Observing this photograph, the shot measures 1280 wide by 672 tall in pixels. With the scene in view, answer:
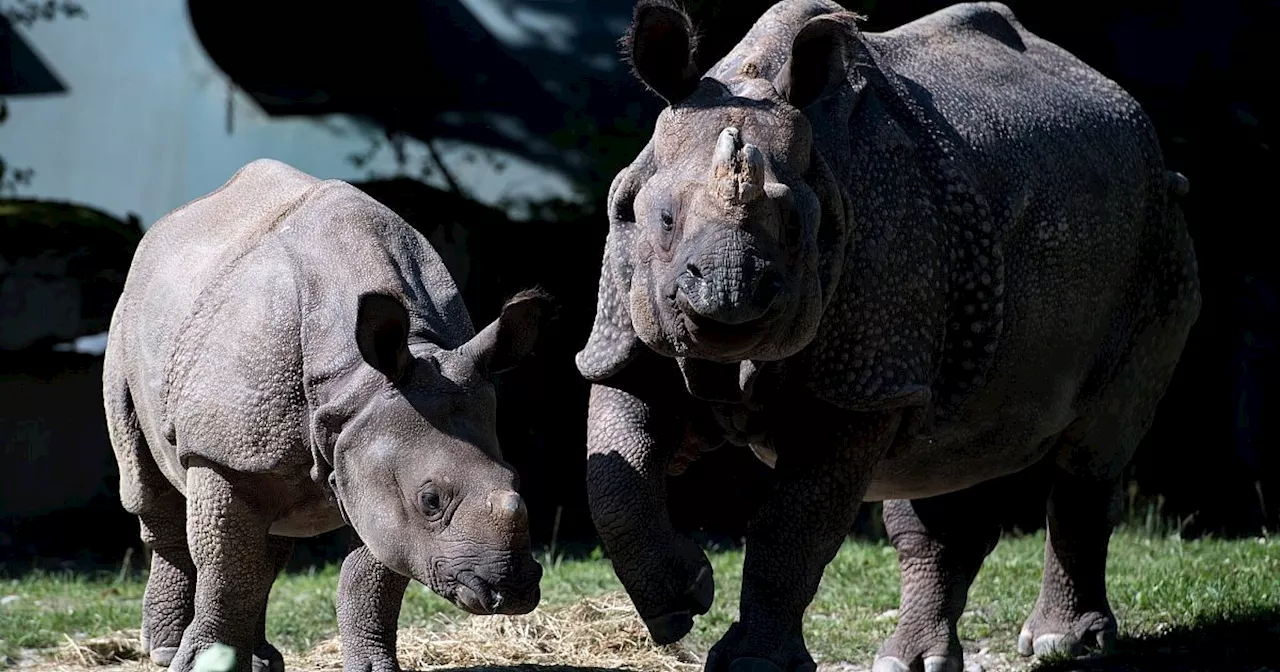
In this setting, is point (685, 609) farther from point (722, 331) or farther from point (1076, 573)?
point (1076, 573)

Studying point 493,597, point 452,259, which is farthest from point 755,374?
point 452,259

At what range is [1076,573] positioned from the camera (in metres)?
6.90

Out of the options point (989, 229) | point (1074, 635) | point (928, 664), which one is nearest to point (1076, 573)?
point (1074, 635)

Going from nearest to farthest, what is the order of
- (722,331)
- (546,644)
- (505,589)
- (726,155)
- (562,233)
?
(722,331), (726,155), (505,589), (546,644), (562,233)

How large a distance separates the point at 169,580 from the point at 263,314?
172 centimetres

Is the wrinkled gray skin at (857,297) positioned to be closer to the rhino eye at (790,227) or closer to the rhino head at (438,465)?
the rhino eye at (790,227)

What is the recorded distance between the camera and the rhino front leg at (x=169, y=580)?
6848mm

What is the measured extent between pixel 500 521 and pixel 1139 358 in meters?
2.95

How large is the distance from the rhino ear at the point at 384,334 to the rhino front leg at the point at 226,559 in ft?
2.54

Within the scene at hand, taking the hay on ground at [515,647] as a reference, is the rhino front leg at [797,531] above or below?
above

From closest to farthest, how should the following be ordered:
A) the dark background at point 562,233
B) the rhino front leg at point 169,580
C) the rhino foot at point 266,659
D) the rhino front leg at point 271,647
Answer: the rhino front leg at point 271,647 < the rhino foot at point 266,659 < the rhino front leg at point 169,580 < the dark background at point 562,233

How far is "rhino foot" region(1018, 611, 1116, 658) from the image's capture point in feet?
22.1

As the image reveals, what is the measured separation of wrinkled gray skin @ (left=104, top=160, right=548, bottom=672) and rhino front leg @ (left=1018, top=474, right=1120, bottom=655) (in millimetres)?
2526

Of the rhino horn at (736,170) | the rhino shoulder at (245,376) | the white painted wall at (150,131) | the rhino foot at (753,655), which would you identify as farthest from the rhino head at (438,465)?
the white painted wall at (150,131)
